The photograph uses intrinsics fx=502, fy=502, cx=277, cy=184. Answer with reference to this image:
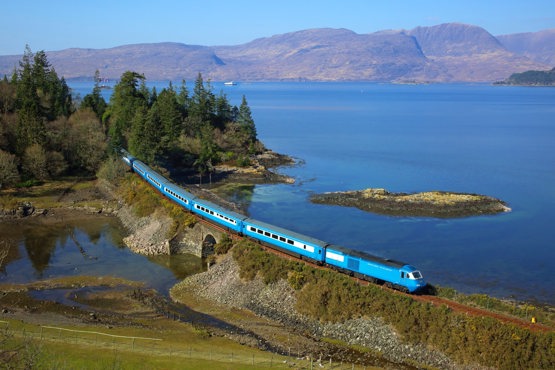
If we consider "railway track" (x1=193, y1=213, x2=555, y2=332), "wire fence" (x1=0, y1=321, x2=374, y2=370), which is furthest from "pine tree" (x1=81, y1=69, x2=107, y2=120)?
"railway track" (x1=193, y1=213, x2=555, y2=332)

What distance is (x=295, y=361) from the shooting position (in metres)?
30.6

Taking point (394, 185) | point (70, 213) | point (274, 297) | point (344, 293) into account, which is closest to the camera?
point (344, 293)

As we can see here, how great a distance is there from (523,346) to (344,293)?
1192 cm

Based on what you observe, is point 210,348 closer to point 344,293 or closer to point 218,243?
point 344,293

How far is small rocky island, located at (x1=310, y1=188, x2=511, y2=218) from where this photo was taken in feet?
232

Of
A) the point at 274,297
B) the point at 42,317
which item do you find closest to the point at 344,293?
the point at 274,297

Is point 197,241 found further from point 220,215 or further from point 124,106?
point 124,106

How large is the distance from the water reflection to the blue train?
5753 mm

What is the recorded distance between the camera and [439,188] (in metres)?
84.8

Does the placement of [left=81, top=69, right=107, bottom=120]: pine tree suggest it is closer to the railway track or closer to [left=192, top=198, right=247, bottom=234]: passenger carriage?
[left=192, top=198, right=247, bottom=234]: passenger carriage

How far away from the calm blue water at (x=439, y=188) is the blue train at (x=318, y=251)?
12.8 metres

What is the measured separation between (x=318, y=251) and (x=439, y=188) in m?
50.9

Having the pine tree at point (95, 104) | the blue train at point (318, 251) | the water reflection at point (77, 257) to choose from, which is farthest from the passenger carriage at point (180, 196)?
the pine tree at point (95, 104)

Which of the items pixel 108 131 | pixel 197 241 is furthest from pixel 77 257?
pixel 108 131
